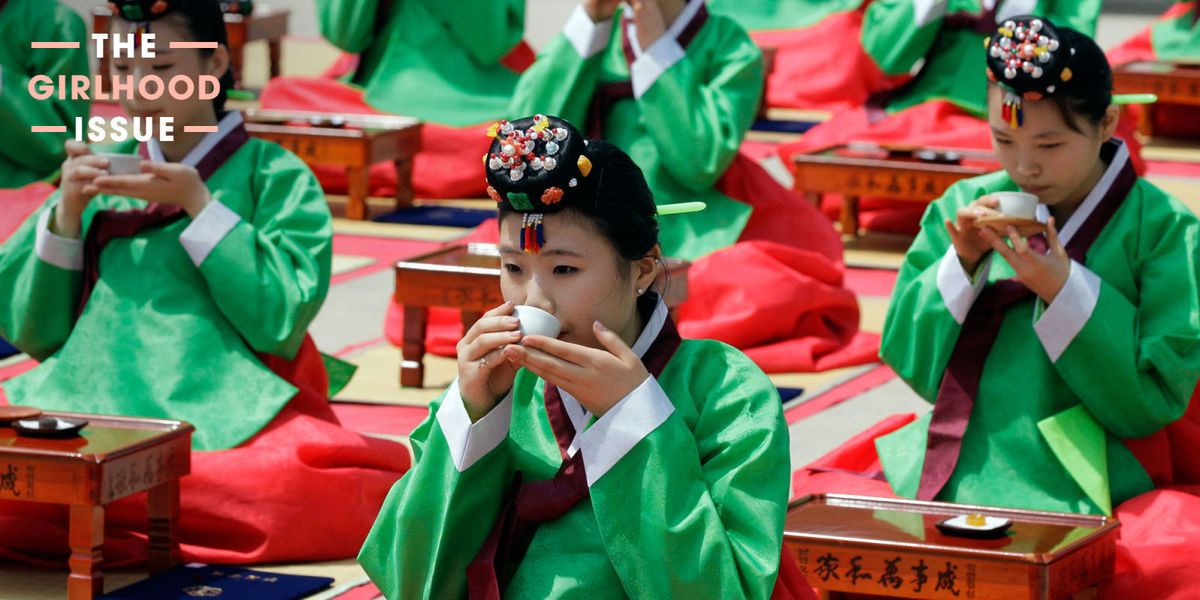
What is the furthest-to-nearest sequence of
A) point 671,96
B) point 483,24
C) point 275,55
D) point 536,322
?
point 275,55
point 483,24
point 671,96
point 536,322

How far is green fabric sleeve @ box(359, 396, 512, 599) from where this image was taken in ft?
9.27

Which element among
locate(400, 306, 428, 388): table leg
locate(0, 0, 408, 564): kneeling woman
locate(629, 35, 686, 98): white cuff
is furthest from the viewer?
locate(629, 35, 686, 98): white cuff

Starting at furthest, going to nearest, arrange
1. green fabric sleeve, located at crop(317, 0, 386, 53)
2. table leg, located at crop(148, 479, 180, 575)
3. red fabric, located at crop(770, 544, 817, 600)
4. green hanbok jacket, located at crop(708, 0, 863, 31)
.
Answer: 1. green hanbok jacket, located at crop(708, 0, 863, 31)
2. green fabric sleeve, located at crop(317, 0, 386, 53)
3. table leg, located at crop(148, 479, 180, 575)
4. red fabric, located at crop(770, 544, 817, 600)

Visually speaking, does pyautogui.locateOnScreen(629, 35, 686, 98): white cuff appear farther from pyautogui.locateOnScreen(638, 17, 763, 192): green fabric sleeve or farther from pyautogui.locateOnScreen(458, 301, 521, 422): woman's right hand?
pyautogui.locateOnScreen(458, 301, 521, 422): woman's right hand

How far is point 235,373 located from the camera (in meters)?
4.42

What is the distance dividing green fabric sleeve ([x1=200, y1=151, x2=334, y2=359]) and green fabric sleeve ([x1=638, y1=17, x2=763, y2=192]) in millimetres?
1758

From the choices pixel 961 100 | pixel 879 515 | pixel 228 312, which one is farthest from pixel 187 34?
pixel 961 100

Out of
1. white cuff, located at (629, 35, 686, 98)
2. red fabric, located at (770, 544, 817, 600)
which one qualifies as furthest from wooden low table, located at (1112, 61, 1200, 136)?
red fabric, located at (770, 544, 817, 600)

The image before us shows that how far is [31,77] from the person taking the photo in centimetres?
736

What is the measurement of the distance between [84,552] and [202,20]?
1.06m

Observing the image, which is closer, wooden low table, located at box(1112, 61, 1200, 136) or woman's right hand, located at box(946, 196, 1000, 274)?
woman's right hand, located at box(946, 196, 1000, 274)

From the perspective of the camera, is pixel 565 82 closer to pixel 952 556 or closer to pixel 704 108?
pixel 704 108

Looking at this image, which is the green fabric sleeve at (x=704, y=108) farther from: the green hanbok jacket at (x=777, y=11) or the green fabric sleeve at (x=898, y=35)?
the green hanbok jacket at (x=777, y=11)

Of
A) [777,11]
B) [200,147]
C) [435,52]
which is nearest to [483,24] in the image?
[435,52]
